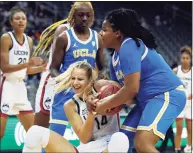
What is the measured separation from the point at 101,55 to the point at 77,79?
1.34 m

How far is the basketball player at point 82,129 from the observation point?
146 inches

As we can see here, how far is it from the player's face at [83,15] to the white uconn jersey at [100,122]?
1210 mm

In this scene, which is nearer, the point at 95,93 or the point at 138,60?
the point at 138,60

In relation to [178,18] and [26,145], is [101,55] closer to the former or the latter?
[26,145]

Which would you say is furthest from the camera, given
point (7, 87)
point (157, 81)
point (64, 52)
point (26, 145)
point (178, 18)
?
point (178, 18)

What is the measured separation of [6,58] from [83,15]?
1439mm

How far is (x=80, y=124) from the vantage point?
13.3ft

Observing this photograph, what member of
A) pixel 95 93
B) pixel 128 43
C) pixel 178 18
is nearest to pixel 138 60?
pixel 128 43

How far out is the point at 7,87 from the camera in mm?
6355

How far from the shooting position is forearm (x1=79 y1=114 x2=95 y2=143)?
12.7 feet

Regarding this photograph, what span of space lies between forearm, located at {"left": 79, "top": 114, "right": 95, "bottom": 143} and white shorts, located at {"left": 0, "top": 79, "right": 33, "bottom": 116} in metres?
2.40

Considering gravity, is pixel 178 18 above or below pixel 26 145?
above

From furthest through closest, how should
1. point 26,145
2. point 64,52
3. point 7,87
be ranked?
point 7,87 → point 64,52 → point 26,145

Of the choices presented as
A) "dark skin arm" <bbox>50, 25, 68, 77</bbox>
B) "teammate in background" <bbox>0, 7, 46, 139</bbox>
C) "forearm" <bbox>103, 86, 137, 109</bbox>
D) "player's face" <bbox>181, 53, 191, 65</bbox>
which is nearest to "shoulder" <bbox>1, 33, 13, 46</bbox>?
"teammate in background" <bbox>0, 7, 46, 139</bbox>
